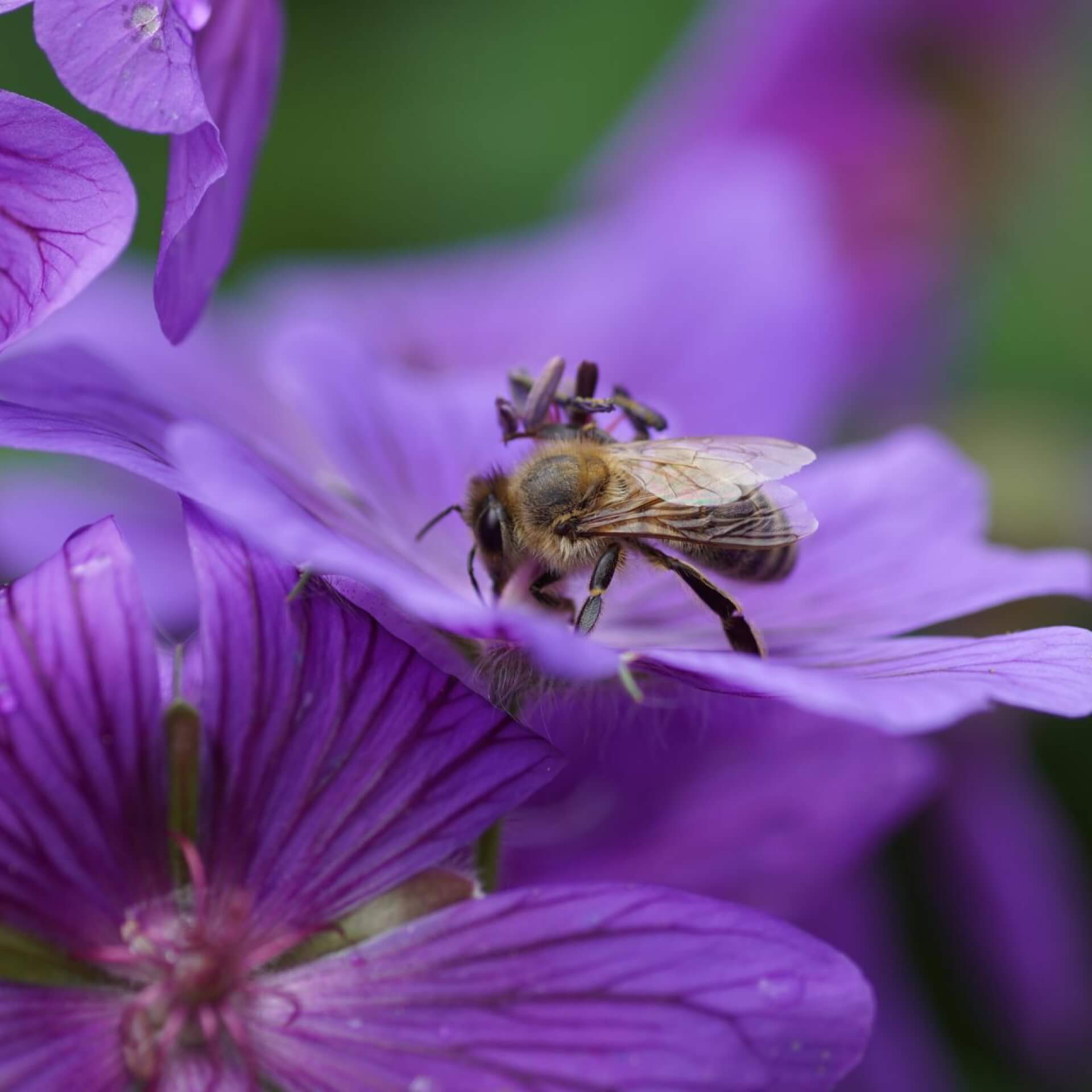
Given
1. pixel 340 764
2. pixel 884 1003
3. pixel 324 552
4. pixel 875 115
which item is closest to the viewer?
pixel 324 552

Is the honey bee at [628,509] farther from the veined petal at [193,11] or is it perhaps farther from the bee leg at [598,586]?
the veined petal at [193,11]

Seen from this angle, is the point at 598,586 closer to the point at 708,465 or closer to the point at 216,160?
the point at 708,465

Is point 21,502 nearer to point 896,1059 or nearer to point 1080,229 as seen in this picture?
point 896,1059

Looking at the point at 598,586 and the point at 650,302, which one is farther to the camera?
the point at 650,302

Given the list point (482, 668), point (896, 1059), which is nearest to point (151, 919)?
point (482, 668)

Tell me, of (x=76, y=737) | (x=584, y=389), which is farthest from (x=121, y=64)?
(x=584, y=389)

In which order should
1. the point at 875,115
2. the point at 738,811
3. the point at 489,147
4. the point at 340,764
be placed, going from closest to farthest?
the point at 340,764
the point at 738,811
the point at 875,115
the point at 489,147

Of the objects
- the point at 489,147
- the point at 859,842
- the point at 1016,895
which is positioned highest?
the point at 489,147

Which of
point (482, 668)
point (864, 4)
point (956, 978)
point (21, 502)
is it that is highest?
point (864, 4)
